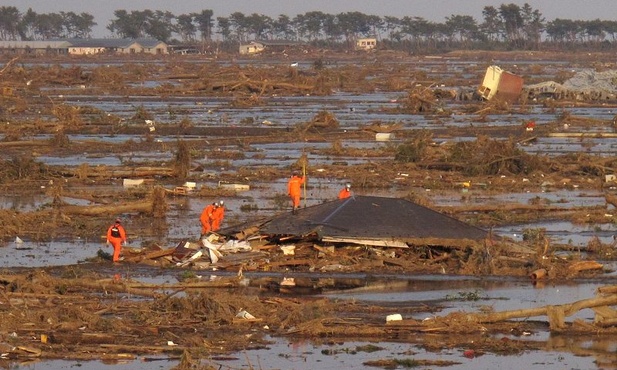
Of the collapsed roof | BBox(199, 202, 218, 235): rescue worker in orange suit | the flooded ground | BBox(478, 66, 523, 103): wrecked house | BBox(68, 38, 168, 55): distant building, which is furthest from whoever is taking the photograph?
BBox(68, 38, 168, 55): distant building

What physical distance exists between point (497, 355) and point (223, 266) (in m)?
7.39

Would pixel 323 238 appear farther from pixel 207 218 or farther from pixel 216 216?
pixel 207 218

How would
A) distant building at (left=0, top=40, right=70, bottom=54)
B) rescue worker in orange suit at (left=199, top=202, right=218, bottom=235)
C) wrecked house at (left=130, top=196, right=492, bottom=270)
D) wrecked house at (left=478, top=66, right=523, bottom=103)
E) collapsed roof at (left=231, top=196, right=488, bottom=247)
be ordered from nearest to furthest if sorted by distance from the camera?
wrecked house at (left=130, top=196, right=492, bottom=270) → collapsed roof at (left=231, top=196, right=488, bottom=247) → rescue worker in orange suit at (left=199, top=202, right=218, bottom=235) → wrecked house at (left=478, top=66, right=523, bottom=103) → distant building at (left=0, top=40, right=70, bottom=54)

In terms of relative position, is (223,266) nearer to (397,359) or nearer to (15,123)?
(397,359)

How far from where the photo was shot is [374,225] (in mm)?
23688

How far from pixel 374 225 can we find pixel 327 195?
9.54 metres

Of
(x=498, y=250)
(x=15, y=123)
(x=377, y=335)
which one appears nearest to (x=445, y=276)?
(x=498, y=250)

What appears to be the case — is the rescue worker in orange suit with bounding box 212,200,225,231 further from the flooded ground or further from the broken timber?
the broken timber

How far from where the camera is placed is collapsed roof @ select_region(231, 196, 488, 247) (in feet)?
77.0

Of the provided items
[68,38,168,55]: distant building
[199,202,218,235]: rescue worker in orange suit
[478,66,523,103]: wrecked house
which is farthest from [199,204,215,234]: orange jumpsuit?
[68,38,168,55]: distant building

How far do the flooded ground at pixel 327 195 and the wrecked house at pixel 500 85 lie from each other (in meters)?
1.23

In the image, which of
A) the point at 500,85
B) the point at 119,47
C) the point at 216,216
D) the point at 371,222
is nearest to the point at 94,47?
the point at 119,47

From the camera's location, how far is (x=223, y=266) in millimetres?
22875

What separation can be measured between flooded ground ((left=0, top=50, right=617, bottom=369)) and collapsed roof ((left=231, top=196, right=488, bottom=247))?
94cm
